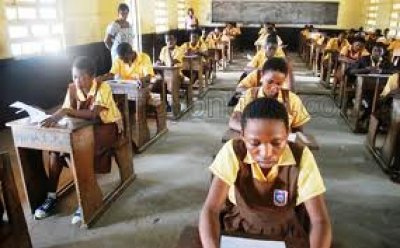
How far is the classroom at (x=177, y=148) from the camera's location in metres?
1.43

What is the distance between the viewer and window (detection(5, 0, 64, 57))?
5.37 metres

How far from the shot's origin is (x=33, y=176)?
116 inches

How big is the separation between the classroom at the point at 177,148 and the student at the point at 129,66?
0.06ft

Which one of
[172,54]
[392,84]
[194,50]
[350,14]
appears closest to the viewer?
[392,84]

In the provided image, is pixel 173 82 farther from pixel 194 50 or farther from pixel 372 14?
pixel 372 14

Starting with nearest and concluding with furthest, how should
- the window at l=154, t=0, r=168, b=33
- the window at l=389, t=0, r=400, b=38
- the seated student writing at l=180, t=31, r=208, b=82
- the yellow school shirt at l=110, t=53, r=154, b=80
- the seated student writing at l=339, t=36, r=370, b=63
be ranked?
the yellow school shirt at l=110, t=53, r=154, b=80, the seated student writing at l=339, t=36, r=370, b=63, the seated student writing at l=180, t=31, r=208, b=82, the window at l=389, t=0, r=400, b=38, the window at l=154, t=0, r=168, b=33

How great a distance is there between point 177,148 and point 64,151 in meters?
2.12

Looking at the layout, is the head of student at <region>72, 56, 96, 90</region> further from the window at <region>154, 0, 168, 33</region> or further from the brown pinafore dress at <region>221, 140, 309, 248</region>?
the window at <region>154, 0, 168, 33</region>

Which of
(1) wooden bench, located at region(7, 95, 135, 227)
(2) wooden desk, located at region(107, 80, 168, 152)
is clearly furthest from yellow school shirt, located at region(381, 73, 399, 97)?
(1) wooden bench, located at region(7, 95, 135, 227)

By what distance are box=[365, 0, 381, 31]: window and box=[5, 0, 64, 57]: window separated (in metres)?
10.7

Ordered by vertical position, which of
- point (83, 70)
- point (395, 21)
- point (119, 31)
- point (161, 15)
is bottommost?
point (83, 70)

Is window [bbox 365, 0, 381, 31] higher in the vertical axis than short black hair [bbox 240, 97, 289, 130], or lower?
higher

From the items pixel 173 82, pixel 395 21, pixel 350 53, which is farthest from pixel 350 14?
pixel 173 82

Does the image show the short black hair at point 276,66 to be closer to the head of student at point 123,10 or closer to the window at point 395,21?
the head of student at point 123,10
